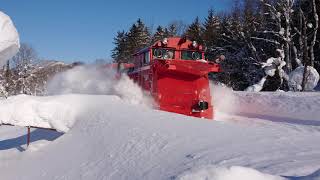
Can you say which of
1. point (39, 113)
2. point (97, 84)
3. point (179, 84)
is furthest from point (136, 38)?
point (39, 113)

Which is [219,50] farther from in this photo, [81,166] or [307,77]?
[81,166]

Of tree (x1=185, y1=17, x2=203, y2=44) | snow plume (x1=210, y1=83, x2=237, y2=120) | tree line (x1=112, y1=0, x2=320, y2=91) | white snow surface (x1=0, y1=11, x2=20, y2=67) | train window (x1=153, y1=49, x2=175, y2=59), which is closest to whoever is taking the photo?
white snow surface (x1=0, y1=11, x2=20, y2=67)

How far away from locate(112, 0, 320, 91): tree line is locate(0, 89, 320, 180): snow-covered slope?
16.4 meters

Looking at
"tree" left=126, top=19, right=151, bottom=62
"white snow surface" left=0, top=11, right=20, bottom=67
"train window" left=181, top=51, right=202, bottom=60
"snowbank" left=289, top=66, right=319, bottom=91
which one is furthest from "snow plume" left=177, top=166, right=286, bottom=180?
"tree" left=126, top=19, right=151, bottom=62

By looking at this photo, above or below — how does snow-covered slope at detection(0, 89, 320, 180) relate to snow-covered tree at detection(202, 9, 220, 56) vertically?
below

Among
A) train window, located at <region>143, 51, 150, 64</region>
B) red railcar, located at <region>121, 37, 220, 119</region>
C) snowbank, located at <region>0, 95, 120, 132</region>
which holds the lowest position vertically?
snowbank, located at <region>0, 95, 120, 132</region>

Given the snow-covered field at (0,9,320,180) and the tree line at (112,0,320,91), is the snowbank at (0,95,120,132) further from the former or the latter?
the tree line at (112,0,320,91)

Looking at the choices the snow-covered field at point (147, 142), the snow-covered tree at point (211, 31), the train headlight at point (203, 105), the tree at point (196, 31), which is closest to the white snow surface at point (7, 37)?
the snow-covered field at point (147, 142)

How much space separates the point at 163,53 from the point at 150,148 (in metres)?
8.90

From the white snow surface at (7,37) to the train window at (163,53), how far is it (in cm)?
992

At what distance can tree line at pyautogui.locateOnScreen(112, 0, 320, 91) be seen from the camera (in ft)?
95.9

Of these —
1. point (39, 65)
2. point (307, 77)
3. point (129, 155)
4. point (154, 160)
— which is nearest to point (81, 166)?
point (129, 155)

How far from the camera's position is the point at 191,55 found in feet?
54.1

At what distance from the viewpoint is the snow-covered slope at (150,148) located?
553 centimetres
